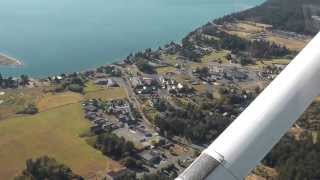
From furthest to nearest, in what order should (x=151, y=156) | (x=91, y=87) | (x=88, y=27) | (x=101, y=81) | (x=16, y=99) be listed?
(x=88, y=27) < (x=101, y=81) < (x=91, y=87) < (x=16, y=99) < (x=151, y=156)

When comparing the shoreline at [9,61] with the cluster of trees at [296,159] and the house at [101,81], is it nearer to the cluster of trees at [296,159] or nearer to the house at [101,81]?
the house at [101,81]

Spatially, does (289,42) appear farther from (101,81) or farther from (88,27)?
(88,27)

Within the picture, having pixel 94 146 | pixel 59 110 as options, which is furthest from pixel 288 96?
pixel 59 110

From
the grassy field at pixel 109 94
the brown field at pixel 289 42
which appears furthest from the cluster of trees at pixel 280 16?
the grassy field at pixel 109 94

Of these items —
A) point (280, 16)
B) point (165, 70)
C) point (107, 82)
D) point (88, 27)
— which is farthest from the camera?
point (88, 27)

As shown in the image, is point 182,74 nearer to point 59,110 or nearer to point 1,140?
point 59,110

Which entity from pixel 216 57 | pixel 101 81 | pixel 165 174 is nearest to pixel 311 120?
pixel 165 174
